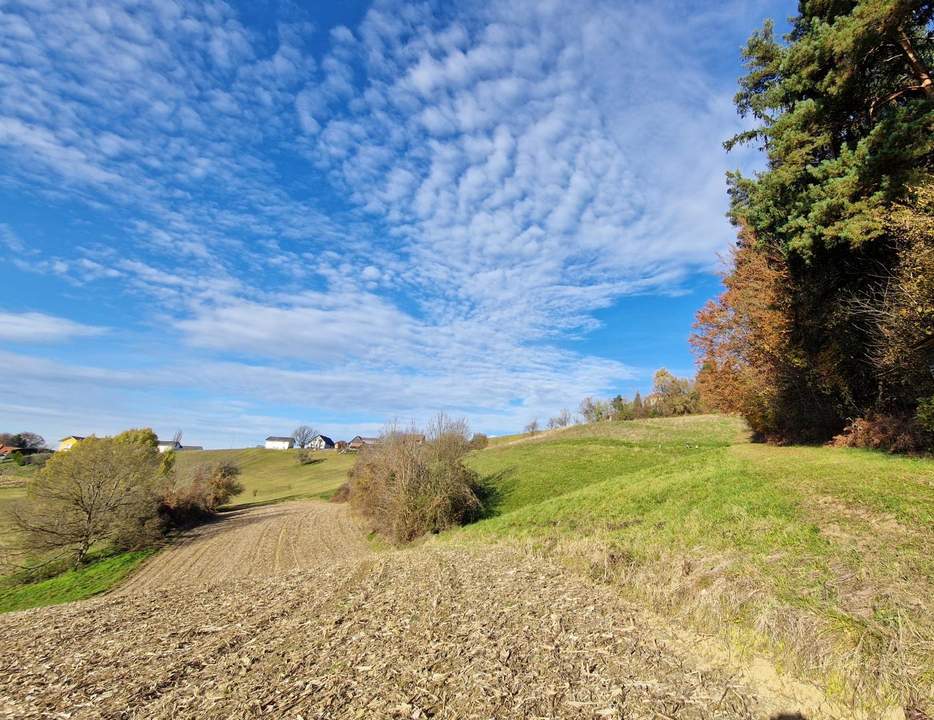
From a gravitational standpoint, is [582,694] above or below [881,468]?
below

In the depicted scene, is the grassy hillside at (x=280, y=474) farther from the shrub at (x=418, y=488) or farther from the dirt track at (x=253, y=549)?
the shrub at (x=418, y=488)

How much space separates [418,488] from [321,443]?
14472cm

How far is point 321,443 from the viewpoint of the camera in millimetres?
155375

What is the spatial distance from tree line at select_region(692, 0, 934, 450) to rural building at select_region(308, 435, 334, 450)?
5229 inches

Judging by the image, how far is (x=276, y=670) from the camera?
6.22 m

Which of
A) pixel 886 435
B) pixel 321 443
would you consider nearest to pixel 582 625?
pixel 886 435

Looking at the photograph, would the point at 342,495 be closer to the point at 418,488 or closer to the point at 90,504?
the point at 90,504

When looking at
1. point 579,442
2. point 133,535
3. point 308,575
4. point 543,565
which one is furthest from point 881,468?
point 133,535

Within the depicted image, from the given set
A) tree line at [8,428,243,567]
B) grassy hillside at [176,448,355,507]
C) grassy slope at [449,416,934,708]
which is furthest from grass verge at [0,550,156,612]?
grassy hillside at [176,448,355,507]

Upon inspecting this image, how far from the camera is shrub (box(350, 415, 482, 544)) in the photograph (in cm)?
2209

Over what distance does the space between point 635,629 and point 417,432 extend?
20868 millimetres

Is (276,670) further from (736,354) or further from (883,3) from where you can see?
(736,354)

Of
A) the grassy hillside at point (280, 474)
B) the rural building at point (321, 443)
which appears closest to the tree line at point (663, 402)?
the grassy hillside at point (280, 474)

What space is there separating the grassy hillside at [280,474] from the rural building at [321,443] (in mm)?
32376
